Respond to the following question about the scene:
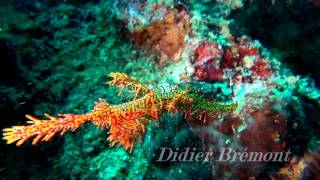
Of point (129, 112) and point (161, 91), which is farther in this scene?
point (161, 91)

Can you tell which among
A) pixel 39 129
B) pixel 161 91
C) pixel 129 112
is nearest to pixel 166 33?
pixel 161 91

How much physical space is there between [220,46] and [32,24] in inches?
130

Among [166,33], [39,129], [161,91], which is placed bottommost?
[39,129]

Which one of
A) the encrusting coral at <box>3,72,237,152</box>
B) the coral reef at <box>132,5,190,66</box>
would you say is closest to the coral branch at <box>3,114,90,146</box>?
the encrusting coral at <box>3,72,237,152</box>

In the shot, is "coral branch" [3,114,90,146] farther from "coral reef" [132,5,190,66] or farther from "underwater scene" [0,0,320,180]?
"coral reef" [132,5,190,66]

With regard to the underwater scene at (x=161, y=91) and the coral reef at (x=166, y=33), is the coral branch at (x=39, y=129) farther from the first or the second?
the coral reef at (x=166, y=33)

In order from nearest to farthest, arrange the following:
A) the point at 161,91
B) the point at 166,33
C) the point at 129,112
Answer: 1. the point at 129,112
2. the point at 161,91
3. the point at 166,33

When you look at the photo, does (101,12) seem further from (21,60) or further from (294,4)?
(294,4)

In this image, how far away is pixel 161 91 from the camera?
263 centimetres

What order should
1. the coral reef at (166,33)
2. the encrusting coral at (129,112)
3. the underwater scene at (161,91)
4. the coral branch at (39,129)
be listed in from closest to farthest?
the coral branch at (39,129) < the encrusting coral at (129,112) < the underwater scene at (161,91) < the coral reef at (166,33)

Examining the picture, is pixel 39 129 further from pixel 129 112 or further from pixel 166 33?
pixel 166 33

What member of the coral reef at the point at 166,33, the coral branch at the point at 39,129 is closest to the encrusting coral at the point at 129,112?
the coral branch at the point at 39,129

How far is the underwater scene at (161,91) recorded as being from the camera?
9.81 feet

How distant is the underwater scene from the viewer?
2990 millimetres
